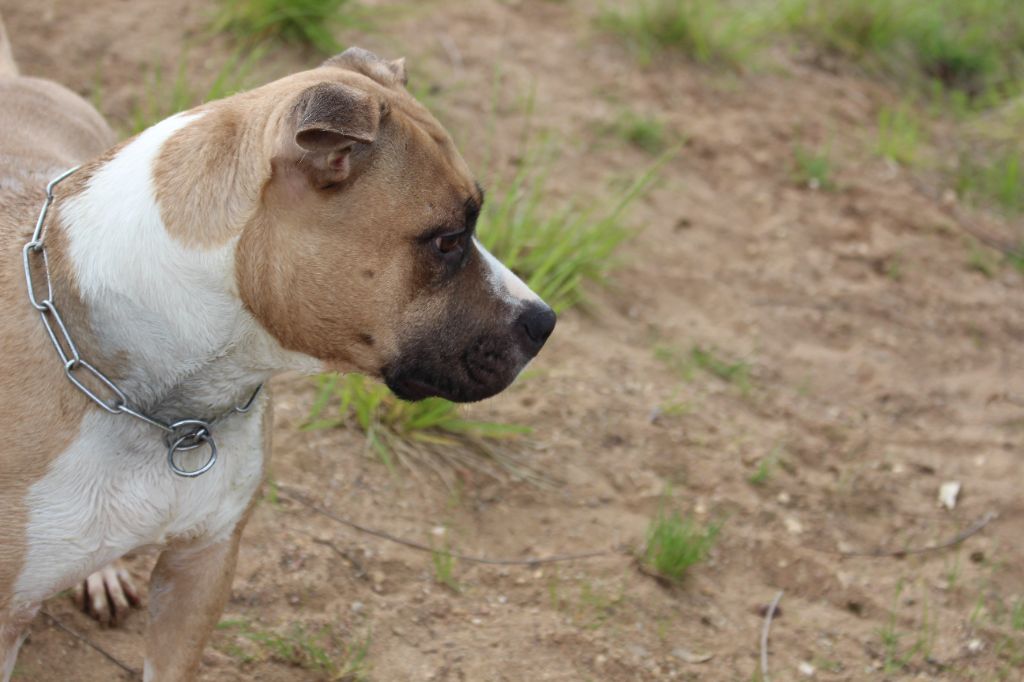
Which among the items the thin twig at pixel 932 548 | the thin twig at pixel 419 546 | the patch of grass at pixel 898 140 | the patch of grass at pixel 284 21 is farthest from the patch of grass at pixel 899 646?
the patch of grass at pixel 284 21

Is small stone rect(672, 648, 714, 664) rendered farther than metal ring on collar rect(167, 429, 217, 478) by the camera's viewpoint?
Yes

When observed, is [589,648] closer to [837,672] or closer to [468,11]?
[837,672]

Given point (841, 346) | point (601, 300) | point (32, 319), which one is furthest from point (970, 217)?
point (32, 319)

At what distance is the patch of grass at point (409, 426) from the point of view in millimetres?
4445

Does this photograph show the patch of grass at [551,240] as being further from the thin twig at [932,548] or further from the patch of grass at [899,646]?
the patch of grass at [899,646]

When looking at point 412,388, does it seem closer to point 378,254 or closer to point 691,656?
point 378,254

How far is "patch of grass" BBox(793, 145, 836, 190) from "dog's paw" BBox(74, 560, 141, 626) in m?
4.30

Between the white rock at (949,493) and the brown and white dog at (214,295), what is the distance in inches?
95.6

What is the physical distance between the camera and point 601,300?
217 inches

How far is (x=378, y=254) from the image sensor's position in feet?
9.27

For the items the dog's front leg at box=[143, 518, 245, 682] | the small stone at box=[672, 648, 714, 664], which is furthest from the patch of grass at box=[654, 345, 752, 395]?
the dog's front leg at box=[143, 518, 245, 682]

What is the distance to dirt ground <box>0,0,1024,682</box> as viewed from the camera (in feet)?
12.6

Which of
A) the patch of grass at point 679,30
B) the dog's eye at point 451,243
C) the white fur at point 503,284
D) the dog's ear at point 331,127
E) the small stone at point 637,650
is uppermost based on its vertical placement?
the dog's ear at point 331,127

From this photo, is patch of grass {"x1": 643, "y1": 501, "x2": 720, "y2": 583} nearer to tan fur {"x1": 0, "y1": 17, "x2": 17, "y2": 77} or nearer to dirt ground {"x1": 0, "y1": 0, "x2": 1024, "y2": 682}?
dirt ground {"x1": 0, "y1": 0, "x2": 1024, "y2": 682}
